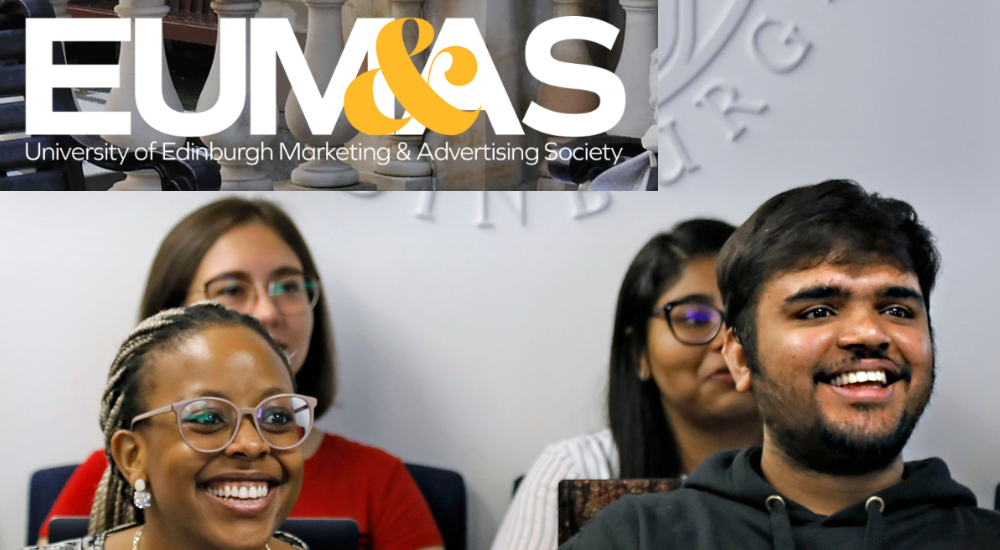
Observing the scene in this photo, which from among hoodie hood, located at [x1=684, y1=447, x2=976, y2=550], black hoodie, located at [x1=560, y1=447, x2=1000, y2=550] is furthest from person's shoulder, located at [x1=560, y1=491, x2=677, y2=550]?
hoodie hood, located at [x1=684, y1=447, x2=976, y2=550]

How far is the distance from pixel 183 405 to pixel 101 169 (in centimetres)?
85

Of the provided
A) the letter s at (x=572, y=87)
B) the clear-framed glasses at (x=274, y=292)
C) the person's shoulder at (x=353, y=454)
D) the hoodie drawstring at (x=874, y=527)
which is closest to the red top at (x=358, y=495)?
the person's shoulder at (x=353, y=454)

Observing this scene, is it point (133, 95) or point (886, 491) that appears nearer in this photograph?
point (886, 491)

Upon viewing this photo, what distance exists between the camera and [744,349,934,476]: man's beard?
6.01 feet

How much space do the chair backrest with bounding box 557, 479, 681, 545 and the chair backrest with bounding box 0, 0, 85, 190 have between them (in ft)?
4.11

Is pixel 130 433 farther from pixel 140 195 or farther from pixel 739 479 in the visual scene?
pixel 739 479

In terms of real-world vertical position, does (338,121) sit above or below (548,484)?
above

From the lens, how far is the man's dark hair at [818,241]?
6.19 feet

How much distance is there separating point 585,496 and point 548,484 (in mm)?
208

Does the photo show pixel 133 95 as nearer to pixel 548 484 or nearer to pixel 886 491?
pixel 548 484

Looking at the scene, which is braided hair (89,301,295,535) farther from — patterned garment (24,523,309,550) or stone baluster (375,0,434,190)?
stone baluster (375,0,434,190)

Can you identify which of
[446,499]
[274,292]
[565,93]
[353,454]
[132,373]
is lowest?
[446,499]

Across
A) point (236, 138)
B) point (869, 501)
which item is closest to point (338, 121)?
point (236, 138)

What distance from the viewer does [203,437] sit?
71.9 inches
